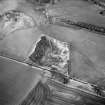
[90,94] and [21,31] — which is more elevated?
[21,31]

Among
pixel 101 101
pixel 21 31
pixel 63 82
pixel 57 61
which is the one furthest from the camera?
pixel 21 31

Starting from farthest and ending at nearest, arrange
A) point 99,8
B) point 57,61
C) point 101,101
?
point 99,8, point 57,61, point 101,101

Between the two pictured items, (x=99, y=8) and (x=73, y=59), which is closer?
(x=73, y=59)

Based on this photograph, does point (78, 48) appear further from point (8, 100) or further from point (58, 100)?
point (8, 100)

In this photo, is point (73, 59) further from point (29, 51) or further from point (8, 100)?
point (8, 100)

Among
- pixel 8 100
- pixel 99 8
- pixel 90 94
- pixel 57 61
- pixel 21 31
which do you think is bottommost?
pixel 8 100

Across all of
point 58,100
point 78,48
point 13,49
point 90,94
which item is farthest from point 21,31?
point 90,94
